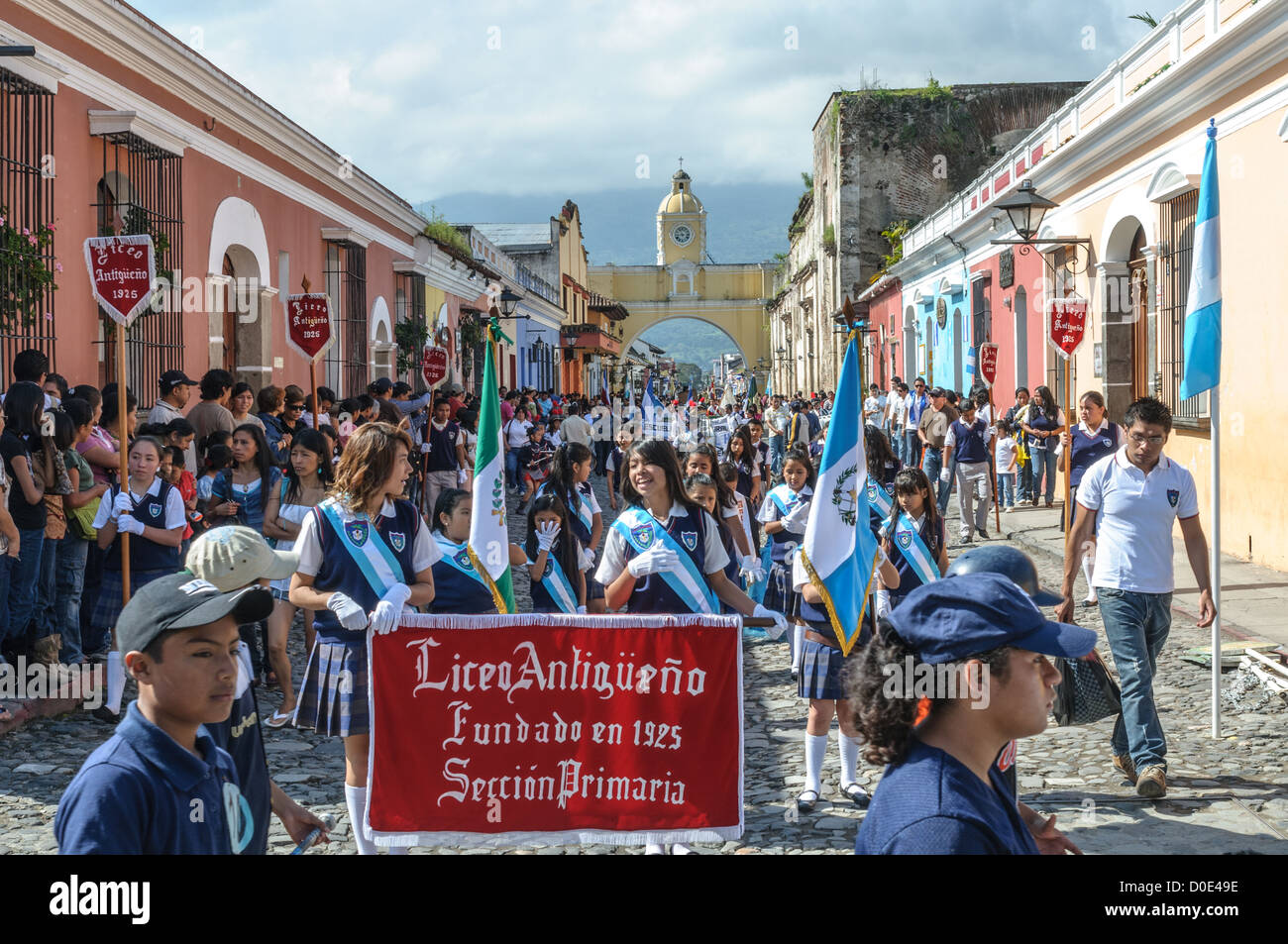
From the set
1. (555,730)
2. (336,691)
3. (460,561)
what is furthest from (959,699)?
(460,561)

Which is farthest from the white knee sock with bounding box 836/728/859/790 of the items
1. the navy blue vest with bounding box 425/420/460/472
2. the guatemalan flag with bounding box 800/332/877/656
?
the navy blue vest with bounding box 425/420/460/472

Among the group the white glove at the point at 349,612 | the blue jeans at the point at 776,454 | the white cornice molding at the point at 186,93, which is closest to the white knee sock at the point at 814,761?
the white glove at the point at 349,612

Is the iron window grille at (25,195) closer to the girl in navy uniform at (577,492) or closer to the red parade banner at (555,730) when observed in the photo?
the girl in navy uniform at (577,492)

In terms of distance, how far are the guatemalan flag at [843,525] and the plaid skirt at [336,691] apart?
6.26 ft

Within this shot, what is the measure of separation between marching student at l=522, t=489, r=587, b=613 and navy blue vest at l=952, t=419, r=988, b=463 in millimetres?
8438

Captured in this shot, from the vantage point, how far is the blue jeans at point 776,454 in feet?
71.8

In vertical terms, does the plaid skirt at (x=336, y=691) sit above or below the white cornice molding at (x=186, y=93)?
below

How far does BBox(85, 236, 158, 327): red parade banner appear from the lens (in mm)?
8102

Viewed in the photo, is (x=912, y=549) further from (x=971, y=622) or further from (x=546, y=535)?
(x=971, y=622)

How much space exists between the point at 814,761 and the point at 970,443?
9804 millimetres
